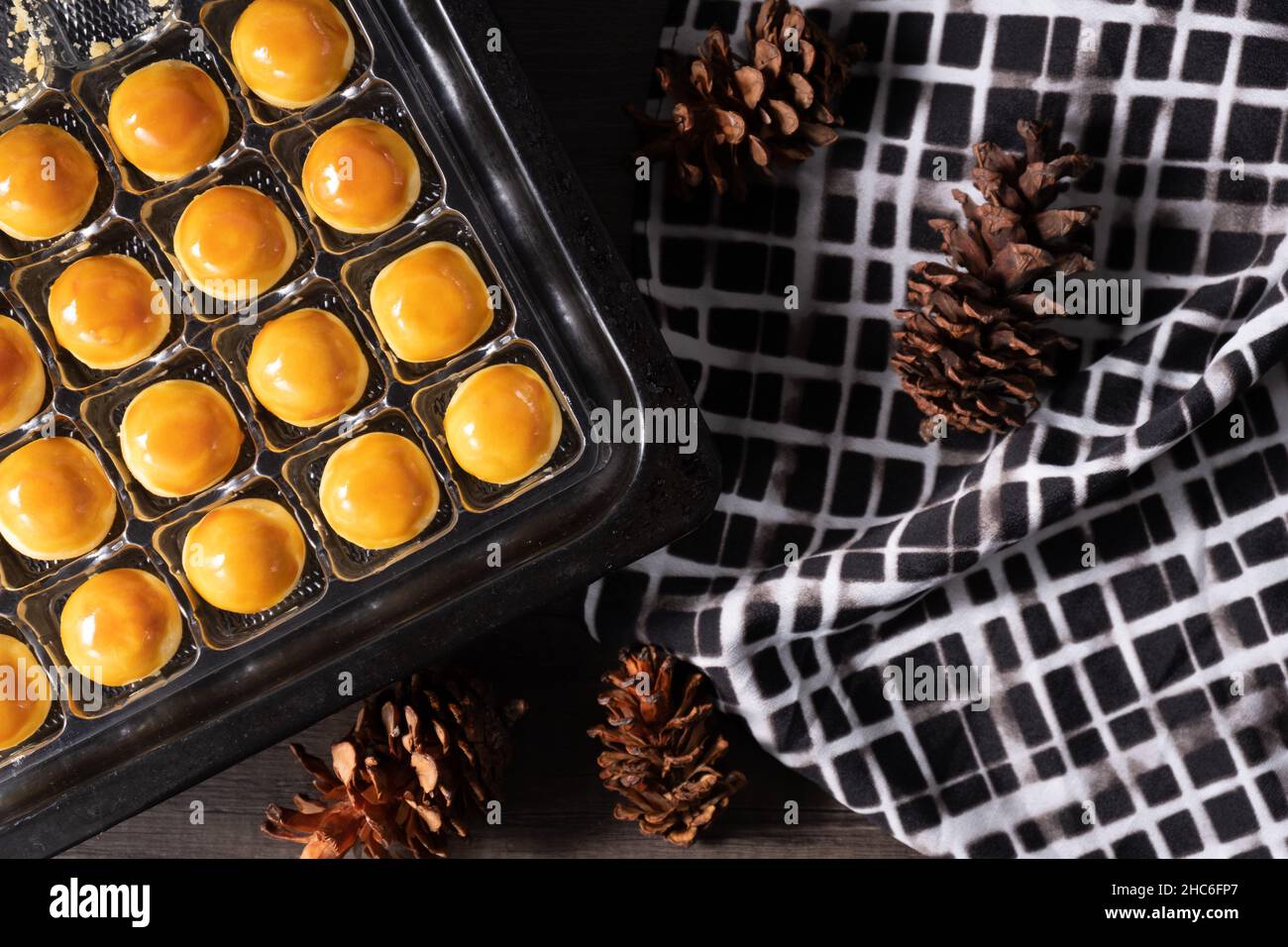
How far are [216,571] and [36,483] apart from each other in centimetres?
12

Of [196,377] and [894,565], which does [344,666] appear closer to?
[196,377]

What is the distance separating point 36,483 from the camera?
0.69m

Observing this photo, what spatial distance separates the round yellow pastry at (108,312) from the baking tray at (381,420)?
0.05 ft

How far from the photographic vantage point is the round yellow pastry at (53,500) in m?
0.69

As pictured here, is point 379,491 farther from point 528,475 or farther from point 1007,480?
point 1007,480

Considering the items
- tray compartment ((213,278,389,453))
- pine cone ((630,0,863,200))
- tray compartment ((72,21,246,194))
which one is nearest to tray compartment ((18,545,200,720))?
tray compartment ((213,278,389,453))

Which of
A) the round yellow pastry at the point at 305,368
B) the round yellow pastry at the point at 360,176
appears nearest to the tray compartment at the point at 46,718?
the round yellow pastry at the point at 305,368

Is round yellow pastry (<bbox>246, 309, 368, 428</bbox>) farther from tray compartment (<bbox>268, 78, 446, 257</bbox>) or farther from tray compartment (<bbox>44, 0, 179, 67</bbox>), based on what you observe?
tray compartment (<bbox>44, 0, 179, 67</bbox>)

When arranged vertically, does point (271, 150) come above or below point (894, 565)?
Answer: above

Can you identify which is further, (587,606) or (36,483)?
(587,606)

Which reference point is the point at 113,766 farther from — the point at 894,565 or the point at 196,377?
the point at 894,565

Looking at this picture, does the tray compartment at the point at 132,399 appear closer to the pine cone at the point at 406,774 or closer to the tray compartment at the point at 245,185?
the tray compartment at the point at 245,185
